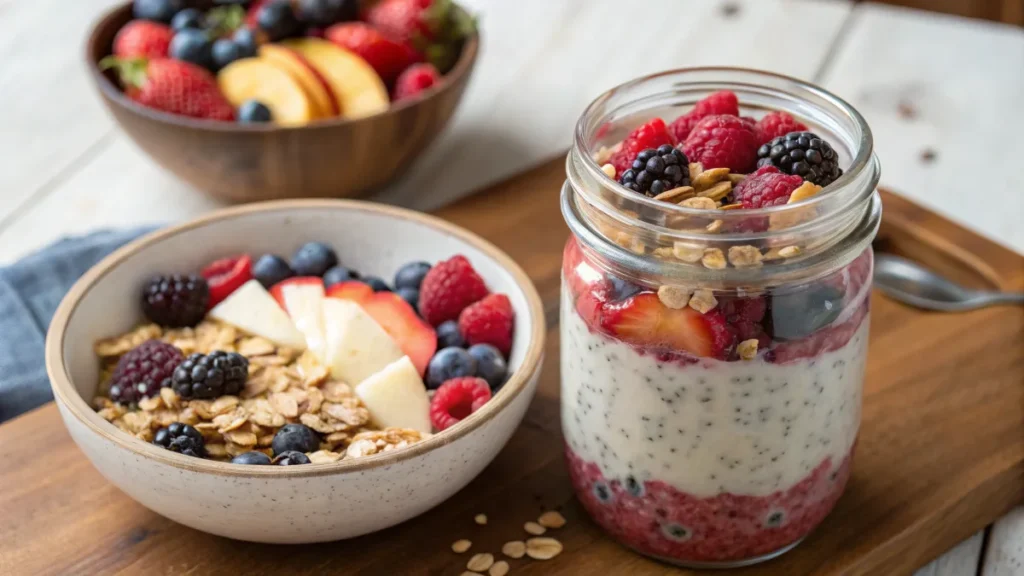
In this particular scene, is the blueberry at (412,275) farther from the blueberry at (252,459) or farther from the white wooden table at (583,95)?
the white wooden table at (583,95)

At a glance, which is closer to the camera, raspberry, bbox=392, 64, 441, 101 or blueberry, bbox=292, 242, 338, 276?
blueberry, bbox=292, 242, 338, 276

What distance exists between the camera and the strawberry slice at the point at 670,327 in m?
0.94

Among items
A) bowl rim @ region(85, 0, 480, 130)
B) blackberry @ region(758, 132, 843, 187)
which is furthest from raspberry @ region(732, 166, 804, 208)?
bowl rim @ region(85, 0, 480, 130)

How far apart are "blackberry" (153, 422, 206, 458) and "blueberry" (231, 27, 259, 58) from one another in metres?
0.86

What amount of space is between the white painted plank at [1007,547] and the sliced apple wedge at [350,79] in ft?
3.47

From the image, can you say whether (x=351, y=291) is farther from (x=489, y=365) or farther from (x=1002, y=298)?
(x=1002, y=298)

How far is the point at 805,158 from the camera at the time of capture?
38.2 inches

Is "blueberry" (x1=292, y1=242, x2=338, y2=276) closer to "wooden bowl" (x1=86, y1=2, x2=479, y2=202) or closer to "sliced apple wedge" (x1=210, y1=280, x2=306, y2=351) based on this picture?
"sliced apple wedge" (x1=210, y1=280, x2=306, y2=351)

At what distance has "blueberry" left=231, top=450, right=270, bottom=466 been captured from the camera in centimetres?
108

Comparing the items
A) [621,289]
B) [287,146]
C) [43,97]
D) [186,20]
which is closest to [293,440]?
[621,289]

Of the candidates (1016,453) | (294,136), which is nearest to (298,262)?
(294,136)

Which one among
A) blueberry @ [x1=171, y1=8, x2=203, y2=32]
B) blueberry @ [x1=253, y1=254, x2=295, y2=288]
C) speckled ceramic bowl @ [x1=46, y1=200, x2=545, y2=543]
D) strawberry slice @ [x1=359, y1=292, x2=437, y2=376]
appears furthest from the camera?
blueberry @ [x1=171, y1=8, x2=203, y2=32]

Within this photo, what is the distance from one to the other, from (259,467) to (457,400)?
0.77 ft

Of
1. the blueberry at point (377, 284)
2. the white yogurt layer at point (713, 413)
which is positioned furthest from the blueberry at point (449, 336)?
the white yogurt layer at point (713, 413)
